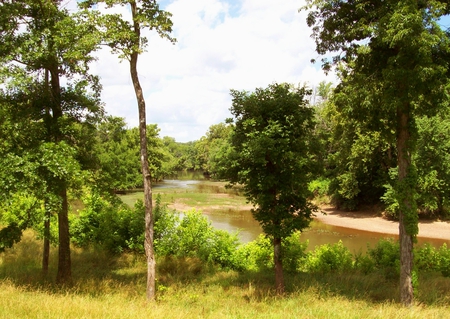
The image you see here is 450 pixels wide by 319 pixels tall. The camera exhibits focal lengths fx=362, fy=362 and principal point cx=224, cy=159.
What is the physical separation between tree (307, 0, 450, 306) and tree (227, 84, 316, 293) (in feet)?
5.50

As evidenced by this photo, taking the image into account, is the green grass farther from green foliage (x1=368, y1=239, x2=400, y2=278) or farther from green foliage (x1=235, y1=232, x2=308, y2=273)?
green foliage (x1=368, y1=239, x2=400, y2=278)

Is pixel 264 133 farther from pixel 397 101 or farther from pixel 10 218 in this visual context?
pixel 10 218

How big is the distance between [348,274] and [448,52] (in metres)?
7.66

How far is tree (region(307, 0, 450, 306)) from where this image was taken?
8.23 m

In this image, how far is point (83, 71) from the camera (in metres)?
10.8

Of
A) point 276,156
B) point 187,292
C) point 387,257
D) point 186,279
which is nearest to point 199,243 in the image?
point 186,279

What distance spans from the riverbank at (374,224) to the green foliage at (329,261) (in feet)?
41.9

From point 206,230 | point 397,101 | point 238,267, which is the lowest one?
point 238,267

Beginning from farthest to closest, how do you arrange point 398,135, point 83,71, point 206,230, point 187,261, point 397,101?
point 206,230 → point 187,261 → point 83,71 → point 398,135 → point 397,101

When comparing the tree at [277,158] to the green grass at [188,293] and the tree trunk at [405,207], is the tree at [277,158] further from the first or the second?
the tree trunk at [405,207]

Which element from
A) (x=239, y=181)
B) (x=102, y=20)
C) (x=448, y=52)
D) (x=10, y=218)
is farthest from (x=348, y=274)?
(x=10, y=218)

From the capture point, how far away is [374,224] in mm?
30266

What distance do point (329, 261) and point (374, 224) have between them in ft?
59.5

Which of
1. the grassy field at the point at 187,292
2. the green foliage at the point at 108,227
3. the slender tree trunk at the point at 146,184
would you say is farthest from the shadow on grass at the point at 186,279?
the slender tree trunk at the point at 146,184
